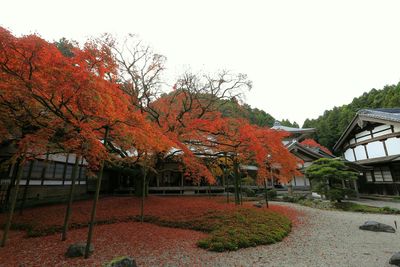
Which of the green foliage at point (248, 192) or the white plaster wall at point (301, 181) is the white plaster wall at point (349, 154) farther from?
the green foliage at point (248, 192)

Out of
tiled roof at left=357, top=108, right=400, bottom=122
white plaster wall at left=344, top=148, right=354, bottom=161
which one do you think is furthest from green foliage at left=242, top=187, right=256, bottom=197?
tiled roof at left=357, top=108, right=400, bottom=122

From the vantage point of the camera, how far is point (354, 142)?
23281 millimetres

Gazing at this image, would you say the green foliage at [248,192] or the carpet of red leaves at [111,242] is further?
the green foliage at [248,192]

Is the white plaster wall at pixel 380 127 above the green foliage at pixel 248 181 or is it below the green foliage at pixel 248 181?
above

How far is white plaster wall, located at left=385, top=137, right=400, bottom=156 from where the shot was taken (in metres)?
18.0

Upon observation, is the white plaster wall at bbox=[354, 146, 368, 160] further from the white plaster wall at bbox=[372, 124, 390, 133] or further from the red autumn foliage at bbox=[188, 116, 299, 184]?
the red autumn foliage at bbox=[188, 116, 299, 184]

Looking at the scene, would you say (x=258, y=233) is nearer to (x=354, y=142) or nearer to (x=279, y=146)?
(x=279, y=146)

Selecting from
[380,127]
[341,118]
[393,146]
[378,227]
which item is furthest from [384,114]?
[341,118]

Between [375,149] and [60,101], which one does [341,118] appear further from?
[60,101]

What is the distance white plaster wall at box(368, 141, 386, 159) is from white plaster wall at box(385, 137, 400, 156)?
67cm

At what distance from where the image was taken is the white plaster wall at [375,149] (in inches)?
774

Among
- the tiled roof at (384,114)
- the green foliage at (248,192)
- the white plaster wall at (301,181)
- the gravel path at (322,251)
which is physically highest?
the tiled roof at (384,114)

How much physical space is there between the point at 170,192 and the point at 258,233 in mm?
14077

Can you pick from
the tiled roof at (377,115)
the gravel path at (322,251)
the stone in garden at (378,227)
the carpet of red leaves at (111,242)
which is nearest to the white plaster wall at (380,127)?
the tiled roof at (377,115)
